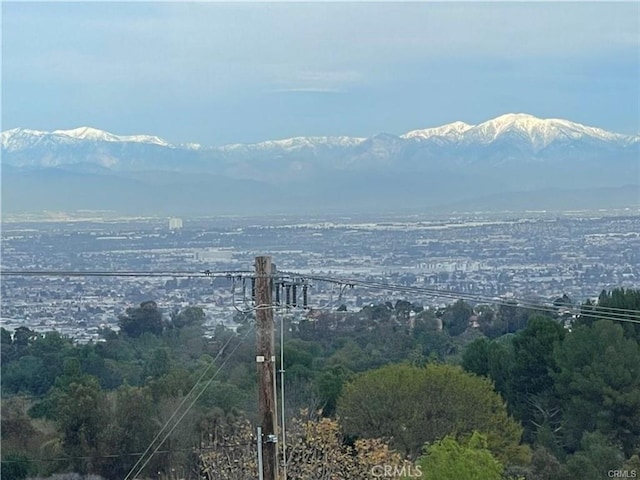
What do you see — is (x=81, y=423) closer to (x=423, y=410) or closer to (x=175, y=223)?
(x=423, y=410)

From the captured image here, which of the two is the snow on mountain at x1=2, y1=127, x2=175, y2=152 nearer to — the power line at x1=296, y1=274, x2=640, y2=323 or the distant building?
the distant building

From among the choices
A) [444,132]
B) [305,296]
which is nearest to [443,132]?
[444,132]

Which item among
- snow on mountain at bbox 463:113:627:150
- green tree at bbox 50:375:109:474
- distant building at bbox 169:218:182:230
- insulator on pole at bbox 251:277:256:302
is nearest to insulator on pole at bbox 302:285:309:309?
insulator on pole at bbox 251:277:256:302

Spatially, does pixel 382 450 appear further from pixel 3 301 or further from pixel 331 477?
pixel 3 301

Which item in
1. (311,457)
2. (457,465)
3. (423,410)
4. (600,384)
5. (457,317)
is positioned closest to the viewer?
(457,465)

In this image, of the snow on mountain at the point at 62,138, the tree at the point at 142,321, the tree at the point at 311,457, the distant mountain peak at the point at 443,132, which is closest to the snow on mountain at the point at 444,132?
the distant mountain peak at the point at 443,132

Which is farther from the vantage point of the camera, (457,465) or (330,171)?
(330,171)

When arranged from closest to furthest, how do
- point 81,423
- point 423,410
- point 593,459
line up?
point 423,410
point 593,459
point 81,423
